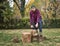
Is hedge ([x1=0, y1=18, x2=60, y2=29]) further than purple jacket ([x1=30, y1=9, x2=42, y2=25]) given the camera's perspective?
Yes

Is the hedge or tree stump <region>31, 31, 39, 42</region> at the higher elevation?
tree stump <region>31, 31, 39, 42</region>

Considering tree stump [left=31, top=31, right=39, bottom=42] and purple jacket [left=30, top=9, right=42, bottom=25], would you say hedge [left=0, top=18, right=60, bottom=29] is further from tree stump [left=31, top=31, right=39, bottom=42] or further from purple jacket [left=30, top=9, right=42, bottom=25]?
purple jacket [left=30, top=9, right=42, bottom=25]

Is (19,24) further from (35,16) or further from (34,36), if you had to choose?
(35,16)

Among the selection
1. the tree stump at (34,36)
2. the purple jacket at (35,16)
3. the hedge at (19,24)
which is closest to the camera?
the purple jacket at (35,16)

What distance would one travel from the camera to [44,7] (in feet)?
80.7

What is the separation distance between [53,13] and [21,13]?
3.73 metres

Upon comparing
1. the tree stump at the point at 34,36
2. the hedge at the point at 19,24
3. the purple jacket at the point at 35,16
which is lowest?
the hedge at the point at 19,24

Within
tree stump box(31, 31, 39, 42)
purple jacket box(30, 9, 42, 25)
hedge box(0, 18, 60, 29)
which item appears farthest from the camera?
hedge box(0, 18, 60, 29)

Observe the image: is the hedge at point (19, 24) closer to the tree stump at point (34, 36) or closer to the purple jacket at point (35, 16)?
the tree stump at point (34, 36)

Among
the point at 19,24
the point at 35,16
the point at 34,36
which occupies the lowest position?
the point at 19,24

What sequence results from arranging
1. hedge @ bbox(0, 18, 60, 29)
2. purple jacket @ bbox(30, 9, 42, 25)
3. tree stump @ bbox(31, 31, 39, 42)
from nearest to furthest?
purple jacket @ bbox(30, 9, 42, 25)
tree stump @ bbox(31, 31, 39, 42)
hedge @ bbox(0, 18, 60, 29)

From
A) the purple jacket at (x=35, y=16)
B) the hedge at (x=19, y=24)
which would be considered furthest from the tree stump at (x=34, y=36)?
the hedge at (x=19, y=24)

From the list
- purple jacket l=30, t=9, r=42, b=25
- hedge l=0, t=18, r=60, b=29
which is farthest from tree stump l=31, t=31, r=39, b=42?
hedge l=0, t=18, r=60, b=29

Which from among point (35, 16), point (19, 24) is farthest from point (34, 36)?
point (19, 24)
